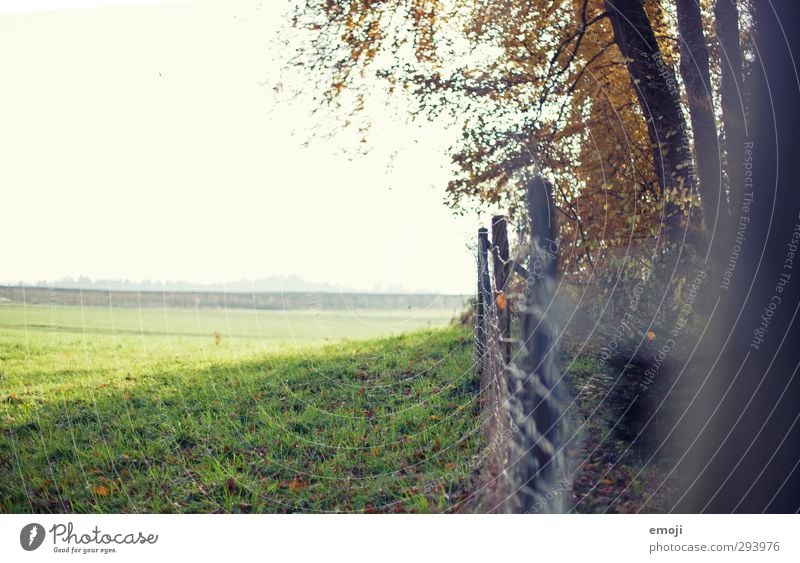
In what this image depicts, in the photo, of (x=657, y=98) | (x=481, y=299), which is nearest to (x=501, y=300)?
(x=481, y=299)

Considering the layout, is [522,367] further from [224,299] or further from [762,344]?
[224,299]

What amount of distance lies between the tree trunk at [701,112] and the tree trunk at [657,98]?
0.06 meters

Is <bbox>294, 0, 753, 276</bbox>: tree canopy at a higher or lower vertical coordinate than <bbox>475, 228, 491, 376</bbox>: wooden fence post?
higher

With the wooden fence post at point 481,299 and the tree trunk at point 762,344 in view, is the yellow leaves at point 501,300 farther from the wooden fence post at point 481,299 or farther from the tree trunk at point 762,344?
the tree trunk at point 762,344

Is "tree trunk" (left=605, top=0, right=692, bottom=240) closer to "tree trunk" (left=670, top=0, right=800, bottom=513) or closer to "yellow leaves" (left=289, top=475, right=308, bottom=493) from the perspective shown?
"tree trunk" (left=670, top=0, right=800, bottom=513)

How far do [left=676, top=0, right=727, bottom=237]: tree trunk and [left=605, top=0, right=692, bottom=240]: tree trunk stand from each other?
0.06 m

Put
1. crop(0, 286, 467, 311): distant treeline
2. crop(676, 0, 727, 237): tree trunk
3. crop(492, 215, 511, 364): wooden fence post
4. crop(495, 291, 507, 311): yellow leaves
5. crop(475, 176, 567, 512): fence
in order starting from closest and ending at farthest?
crop(475, 176, 567, 512): fence, crop(492, 215, 511, 364): wooden fence post, crop(495, 291, 507, 311): yellow leaves, crop(676, 0, 727, 237): tree trunk, crop(0, 286, 467, 311): distant treeline

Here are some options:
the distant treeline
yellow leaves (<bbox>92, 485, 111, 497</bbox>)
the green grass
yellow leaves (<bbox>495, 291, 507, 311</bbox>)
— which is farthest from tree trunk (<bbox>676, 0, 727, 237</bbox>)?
yellow leaves (<bbox>92, 485, 111, 497</bbox>)

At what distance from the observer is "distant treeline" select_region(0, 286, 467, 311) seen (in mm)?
3773

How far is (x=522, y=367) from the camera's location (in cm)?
273

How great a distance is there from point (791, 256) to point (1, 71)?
13.8ft

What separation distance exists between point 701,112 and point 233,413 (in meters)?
2.74

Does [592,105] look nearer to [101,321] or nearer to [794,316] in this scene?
[794,316]
